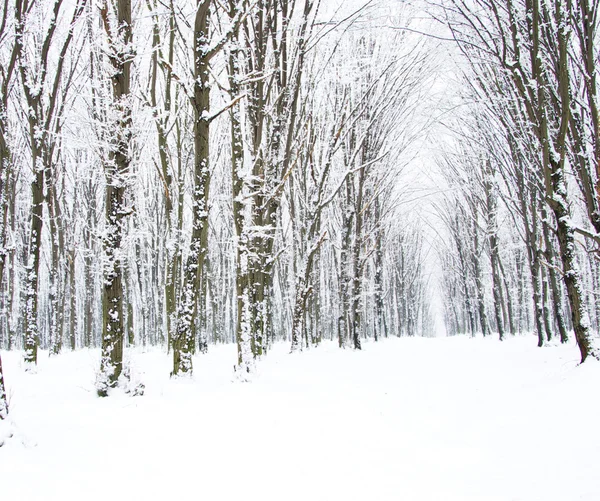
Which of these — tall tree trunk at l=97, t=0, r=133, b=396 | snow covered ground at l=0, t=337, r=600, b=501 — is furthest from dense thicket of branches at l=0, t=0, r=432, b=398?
snow covered ground at l=0, t=337, r=600, b=501

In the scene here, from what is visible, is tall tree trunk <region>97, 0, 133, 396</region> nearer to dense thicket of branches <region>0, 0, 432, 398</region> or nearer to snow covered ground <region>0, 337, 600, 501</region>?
dense thicket of branches <region>0, 0, 432, 398</region>

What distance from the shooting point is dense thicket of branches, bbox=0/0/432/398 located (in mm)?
6250

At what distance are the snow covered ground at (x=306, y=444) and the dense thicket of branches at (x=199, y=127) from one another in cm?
149

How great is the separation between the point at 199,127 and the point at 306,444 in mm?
4999

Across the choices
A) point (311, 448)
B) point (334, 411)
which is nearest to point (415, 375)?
point (334, 411)

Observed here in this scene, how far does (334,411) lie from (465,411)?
5.44ft

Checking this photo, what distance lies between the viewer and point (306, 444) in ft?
12.3

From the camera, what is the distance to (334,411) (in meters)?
5.05

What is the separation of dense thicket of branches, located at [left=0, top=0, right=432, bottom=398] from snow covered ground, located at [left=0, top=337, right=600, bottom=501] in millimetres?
1494

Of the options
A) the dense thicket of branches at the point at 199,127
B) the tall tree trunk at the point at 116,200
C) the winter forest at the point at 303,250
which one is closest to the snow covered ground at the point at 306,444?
the winter forest at the point at 303,250

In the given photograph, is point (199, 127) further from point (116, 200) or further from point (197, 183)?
point (116, 200)

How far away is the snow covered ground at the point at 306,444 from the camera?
2748mm

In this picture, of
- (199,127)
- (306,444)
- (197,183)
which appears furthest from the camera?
(197,183)

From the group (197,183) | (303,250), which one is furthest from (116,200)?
(303,250)
